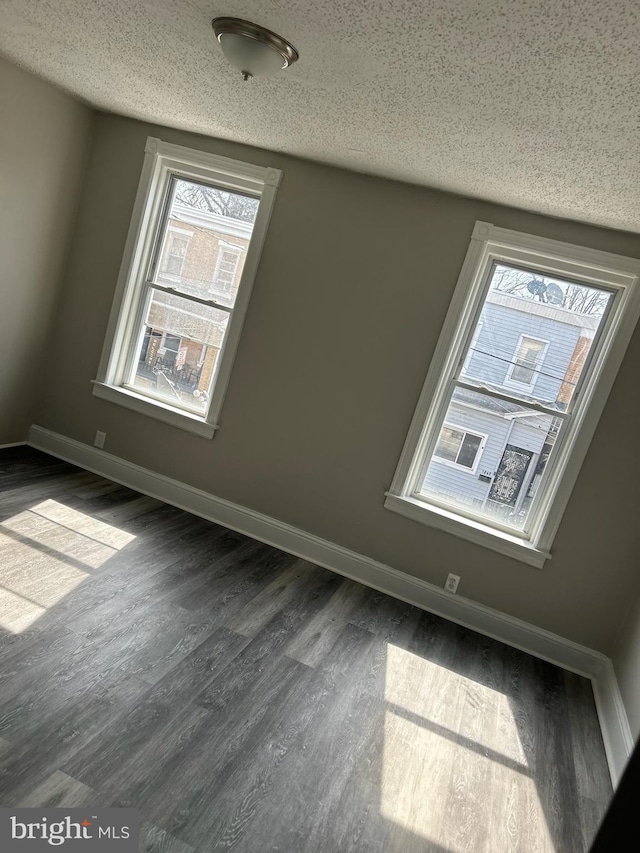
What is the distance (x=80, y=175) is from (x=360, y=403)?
260cm

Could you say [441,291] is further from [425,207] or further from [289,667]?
[289,667]

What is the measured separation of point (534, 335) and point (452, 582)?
5.16 ft

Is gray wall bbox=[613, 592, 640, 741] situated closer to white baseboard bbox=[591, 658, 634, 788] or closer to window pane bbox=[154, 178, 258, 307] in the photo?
white baseboard bbox=[591, 658, 634, 788]

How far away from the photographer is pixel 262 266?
4117 mm

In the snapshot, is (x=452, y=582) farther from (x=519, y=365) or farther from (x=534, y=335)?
(x=534, y=335)

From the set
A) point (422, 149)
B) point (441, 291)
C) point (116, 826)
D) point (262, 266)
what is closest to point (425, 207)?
point (441, 291)

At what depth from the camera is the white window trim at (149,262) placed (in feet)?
13.4

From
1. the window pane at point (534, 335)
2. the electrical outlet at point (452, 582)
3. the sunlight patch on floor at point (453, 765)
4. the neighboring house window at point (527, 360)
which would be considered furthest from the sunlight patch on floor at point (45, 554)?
the neighboring house window at point (527, 360)

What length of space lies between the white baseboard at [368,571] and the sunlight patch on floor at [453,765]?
21.6 inches

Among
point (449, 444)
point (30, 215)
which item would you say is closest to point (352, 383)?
point (449, 444)

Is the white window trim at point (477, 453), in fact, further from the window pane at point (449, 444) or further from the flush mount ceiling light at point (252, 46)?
the flush mount ceiling light at point (252, 46)

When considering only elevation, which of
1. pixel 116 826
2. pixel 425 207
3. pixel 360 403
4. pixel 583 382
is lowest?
pixel 116 826

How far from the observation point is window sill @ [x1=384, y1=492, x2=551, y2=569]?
12.0ft

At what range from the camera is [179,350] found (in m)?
4.44
